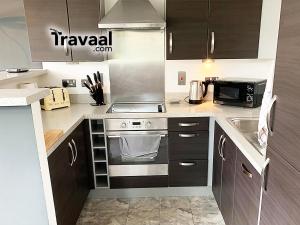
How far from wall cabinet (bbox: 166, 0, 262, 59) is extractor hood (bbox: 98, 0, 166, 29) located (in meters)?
0.21

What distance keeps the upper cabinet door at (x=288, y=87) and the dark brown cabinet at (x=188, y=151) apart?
1330 millimetres

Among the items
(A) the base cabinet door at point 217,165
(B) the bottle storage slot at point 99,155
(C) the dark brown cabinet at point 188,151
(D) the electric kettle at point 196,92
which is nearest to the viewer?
(A) the base cabinet door at point 217,165

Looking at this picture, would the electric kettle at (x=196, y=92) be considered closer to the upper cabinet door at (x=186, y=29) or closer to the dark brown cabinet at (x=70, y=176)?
the upper cabinet door at (x=186, y=29)

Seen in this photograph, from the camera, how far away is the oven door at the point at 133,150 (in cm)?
234

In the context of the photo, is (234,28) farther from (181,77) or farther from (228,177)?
(228,177)

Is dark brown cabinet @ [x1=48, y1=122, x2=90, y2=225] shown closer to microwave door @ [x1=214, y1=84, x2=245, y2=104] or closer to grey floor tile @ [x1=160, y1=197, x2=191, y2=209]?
grey floor tile @ [x1=160, y1=197, x2=191, y2=209]

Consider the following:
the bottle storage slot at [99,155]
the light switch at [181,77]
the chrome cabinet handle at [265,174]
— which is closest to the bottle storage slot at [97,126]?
the bottle storage slot at [99,155]

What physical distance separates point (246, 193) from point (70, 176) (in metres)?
1.24

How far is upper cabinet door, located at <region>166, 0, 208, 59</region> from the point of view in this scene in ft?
7.50

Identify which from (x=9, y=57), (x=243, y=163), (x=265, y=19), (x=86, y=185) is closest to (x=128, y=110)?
(x=86, y=185)

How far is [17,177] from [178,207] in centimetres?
156

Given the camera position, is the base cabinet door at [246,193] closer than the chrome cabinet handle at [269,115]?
No

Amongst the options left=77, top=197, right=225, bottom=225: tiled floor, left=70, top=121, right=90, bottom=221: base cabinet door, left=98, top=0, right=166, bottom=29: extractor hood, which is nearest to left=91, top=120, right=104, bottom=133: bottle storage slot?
left=70, top=121, right=90, bottom=221: base cabinet door

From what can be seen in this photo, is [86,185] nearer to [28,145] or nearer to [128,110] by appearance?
[128,110]
